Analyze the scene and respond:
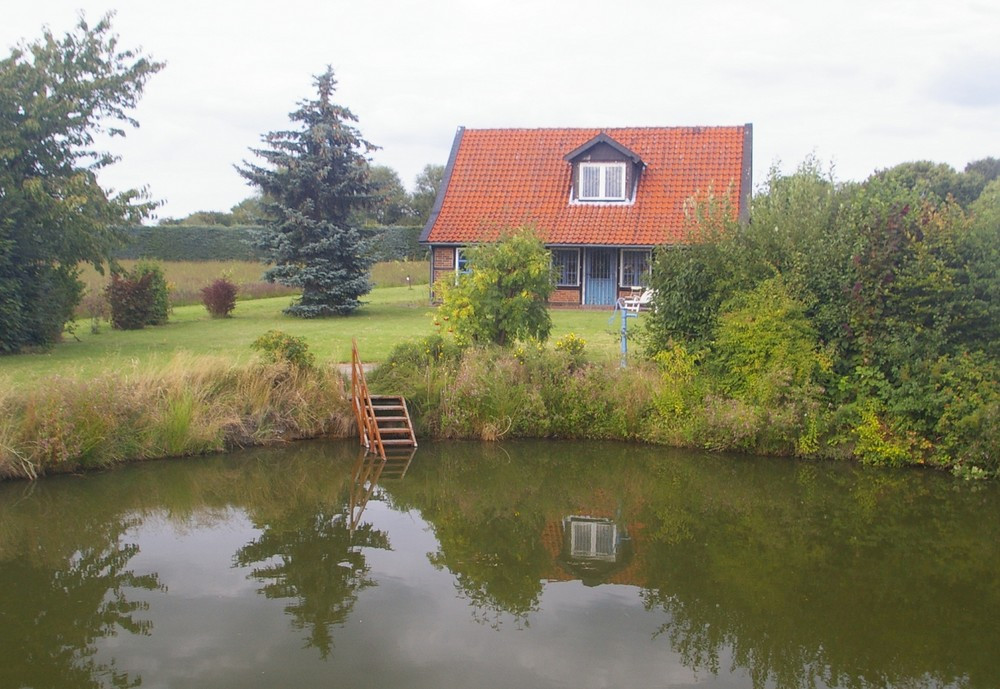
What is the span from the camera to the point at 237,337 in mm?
19672

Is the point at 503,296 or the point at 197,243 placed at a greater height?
the point at 197,243

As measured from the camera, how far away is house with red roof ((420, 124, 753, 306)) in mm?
26656

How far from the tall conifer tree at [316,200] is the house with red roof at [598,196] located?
313 centimetres

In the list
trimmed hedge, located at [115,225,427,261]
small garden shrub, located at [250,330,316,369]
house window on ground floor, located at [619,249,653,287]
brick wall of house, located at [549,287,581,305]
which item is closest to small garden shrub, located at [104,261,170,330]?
small garden shrub, located at [250,330,316,369]

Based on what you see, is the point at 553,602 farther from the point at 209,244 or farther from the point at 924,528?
the point at 209,244

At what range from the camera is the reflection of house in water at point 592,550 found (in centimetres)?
873

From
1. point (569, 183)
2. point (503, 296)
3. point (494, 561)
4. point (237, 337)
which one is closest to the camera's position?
point (494, 561)

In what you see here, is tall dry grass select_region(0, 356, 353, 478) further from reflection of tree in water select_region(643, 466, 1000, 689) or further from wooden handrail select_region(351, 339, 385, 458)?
reflection of tree in water select_region(643, 466, 1000, 689)

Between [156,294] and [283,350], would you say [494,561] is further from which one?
[156,294]

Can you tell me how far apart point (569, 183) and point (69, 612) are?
22494mm

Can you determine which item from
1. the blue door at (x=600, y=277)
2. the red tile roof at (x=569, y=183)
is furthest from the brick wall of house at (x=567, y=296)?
the red tile roof at (x=569, y=183)

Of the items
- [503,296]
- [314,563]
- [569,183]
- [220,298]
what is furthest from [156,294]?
[314,563]

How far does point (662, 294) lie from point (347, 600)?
26.9ft

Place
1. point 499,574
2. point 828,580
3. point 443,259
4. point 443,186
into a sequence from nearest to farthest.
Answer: point 828,580 < point 499,574 < point 443,259 < point 443,186
